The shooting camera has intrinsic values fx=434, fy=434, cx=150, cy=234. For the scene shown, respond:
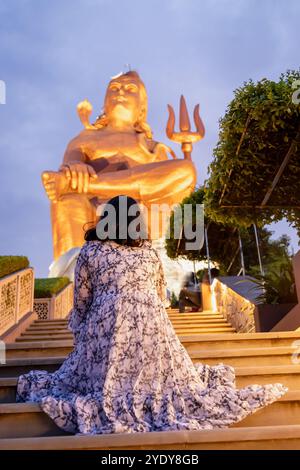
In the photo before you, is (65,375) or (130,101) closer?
(65,375)

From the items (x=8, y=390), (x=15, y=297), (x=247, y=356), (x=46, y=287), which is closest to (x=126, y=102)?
(x=46, y=287)

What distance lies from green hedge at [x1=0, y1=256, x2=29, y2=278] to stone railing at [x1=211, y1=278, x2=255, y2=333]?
305 cm

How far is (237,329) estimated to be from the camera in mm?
5879

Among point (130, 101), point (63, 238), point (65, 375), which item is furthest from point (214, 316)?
point (130, 101)

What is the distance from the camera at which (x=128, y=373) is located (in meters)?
2.42

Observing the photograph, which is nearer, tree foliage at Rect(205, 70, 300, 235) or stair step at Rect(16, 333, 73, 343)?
tree foliage at Rect(205, 70, 300, 235)

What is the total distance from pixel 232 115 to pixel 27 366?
283 centimetres

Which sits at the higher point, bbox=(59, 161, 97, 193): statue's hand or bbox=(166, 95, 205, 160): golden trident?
bbox=(166, 95, 205, 160): golden trident

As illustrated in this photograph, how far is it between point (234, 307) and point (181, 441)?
14.2ft

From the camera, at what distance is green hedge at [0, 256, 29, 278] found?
5468 mm

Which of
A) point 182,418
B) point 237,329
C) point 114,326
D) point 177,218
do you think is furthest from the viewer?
point 177,218

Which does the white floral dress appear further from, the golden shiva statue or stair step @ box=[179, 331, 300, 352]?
the golden shiva statue

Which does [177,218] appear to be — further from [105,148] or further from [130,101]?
[130,101]

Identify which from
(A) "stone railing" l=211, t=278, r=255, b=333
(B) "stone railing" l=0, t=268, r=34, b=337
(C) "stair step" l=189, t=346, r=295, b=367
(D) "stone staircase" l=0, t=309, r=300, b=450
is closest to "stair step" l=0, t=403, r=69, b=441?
(D) "stone staircase" l=0, t=309, r=300, b=450
